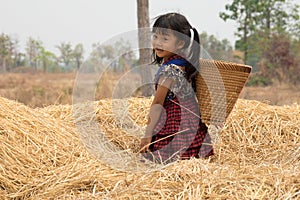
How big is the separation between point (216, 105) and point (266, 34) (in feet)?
32.0

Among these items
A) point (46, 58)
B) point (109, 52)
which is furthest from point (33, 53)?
point (109, 52)

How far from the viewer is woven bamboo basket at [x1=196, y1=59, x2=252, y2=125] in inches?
88.9

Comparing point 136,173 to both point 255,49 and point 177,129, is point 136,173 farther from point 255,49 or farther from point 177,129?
point 255,49

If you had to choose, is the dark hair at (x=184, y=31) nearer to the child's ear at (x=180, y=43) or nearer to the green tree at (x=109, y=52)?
the child's ear at (x=180, y=43)

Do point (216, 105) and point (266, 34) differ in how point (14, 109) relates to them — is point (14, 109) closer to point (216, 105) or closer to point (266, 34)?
point (216, 105)

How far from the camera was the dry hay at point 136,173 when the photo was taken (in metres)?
1.71

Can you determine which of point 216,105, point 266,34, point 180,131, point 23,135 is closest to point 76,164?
point 23,135

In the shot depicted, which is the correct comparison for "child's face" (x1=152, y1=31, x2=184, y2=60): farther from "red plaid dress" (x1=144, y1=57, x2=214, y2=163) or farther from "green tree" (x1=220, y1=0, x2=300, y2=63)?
"green tree" (x1=220, y1=0, x2=300, y2=63)

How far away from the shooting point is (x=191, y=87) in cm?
238

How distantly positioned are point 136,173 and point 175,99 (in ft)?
1.89

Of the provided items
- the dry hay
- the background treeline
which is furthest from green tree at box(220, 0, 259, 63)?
the dry hay

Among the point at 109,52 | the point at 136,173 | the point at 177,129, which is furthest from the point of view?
the point at 109,52

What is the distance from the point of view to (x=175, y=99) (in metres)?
2.38

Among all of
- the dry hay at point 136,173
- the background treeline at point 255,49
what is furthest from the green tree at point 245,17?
the dry hay at point 136,173
